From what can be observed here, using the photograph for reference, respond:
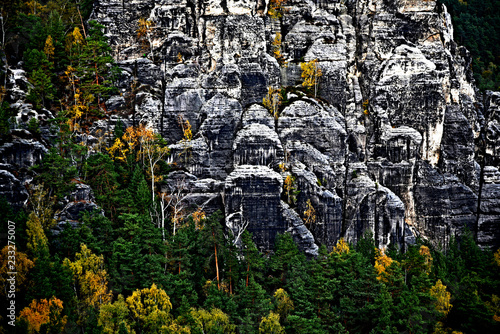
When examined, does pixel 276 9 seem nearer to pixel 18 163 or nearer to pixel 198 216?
pixel 198 216

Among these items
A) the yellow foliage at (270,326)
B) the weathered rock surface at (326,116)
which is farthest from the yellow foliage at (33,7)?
the yellow foliage at (270,326)

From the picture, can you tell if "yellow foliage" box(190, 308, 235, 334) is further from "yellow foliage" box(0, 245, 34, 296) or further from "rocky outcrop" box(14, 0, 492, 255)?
"rocky outcrop" box(14, 0, 492, 255)

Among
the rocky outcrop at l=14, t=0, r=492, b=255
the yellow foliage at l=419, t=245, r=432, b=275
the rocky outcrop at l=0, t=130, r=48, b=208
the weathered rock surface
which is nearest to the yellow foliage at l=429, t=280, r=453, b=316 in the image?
the yellow foliage at l=419, t=245, r=432, b=275

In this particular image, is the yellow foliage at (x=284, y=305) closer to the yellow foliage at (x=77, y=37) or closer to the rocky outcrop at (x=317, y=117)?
the rocky outcrop at (x=317, y=117)

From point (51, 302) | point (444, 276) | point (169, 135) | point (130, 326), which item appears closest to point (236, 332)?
point (130, 326)

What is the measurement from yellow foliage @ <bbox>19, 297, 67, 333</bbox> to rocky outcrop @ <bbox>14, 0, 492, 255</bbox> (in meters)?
19.0

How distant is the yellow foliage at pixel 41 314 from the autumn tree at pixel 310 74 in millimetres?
34969

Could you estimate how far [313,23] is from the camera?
62938 mm

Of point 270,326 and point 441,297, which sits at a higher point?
point 441,297

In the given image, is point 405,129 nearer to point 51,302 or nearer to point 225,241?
point 225,241

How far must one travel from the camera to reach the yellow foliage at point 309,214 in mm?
53144

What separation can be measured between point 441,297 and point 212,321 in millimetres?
19049

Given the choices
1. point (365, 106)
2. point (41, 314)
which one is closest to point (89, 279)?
point (41, 314)

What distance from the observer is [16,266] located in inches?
1494
